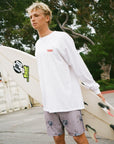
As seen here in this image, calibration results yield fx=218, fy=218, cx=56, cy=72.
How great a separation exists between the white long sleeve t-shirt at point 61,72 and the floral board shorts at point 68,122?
0.18ft

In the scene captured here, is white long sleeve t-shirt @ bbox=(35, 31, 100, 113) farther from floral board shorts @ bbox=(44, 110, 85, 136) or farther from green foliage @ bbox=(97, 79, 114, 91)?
green foliage @ bbox=(97, 79, 114, 91)

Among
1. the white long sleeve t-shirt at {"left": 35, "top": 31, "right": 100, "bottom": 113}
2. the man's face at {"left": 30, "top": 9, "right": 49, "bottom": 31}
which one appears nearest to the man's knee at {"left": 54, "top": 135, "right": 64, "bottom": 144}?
the white long sleeve t-shirt at {"left": 35, "top": 31, "right": 100, "bottom": 113}

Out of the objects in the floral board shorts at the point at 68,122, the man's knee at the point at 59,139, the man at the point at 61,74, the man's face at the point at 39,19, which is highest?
the man's face at the point at 39,19

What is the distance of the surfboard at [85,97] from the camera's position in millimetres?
2363

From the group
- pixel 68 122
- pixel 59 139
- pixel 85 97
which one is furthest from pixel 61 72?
pixel 85 97

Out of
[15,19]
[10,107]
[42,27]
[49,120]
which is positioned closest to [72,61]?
[42,27]

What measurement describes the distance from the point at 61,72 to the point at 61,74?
0.02 meters

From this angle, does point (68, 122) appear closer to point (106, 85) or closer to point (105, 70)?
point (106, 85)

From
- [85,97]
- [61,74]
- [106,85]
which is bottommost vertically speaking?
[106,85]

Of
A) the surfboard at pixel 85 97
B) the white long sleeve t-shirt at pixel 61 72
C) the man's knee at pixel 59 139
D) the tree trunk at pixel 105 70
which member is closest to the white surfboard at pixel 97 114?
the surfboard at pixel 85 97

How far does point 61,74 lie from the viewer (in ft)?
5.66

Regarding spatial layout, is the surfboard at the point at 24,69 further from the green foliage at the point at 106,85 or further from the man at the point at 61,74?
the green foliage at the point at 106,85

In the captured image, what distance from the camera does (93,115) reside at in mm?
2445

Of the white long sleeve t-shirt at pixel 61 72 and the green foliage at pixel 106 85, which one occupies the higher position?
the white long sleeve t-shirt at pixel 61 72
